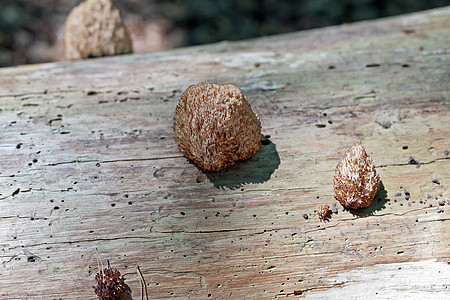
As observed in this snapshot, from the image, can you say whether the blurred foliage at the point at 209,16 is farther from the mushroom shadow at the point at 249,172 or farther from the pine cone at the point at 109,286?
the pine cone at the point at 109,286

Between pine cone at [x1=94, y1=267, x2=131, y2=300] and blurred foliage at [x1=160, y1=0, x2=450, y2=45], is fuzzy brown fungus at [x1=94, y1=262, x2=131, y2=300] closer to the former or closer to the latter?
pine cone at [x1=94, y1=267, x2=131, y2=300]

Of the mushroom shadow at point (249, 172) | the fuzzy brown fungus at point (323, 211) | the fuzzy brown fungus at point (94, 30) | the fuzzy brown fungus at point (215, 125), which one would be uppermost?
the fuzzy brown fungus at point (94, 30)

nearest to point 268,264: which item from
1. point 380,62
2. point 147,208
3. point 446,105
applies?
point 147,208

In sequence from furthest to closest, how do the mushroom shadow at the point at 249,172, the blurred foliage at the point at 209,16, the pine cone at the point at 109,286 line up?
the blurred foliage at the point at 209,16 → the mushroom shadow at the point at 249,172 → the pine cone at the point at 109,286

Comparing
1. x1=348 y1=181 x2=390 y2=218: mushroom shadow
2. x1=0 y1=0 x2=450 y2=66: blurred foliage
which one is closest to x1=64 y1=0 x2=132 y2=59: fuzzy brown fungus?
x1=0 y1=0 x2=450 y2=66: blurred foliage

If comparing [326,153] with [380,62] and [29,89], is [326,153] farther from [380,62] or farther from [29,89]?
[29,89]

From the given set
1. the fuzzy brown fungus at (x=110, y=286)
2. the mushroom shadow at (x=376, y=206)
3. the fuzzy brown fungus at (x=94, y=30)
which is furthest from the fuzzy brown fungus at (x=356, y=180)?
the fuzzy brown fungus at (x=94, y=30)
